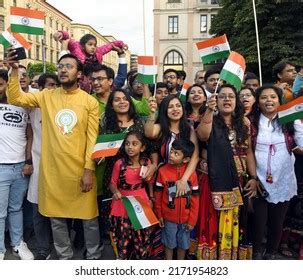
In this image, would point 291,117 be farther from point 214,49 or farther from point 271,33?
point 271,33

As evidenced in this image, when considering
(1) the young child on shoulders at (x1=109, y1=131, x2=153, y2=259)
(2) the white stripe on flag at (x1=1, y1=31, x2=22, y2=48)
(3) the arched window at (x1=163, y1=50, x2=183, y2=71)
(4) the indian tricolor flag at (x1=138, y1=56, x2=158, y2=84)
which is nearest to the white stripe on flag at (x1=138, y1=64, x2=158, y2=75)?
(4) the indian tricolor flag at (x1=138, y1=56, x2=158, y2=84)

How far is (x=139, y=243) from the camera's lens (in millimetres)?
3316

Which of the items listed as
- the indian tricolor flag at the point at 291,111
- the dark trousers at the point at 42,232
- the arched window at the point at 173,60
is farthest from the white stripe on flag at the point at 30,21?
the arched window at the point at 173,60

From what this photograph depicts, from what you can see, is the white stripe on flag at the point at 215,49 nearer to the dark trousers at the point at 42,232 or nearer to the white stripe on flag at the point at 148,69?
the white stripe on flag at the point at 148,69

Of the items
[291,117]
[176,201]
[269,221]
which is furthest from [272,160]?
[176,201]

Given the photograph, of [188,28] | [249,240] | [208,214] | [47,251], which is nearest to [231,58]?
[208,214]

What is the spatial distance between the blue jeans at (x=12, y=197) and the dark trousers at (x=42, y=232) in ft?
0.52

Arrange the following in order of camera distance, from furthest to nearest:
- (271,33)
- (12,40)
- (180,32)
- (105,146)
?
(180,32) < (271,33) < (12,40) < (105,146)

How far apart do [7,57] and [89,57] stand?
5.43ft

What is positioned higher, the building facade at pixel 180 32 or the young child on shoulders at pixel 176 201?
the building facade at pixel 180 32

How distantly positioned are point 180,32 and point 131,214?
39.9m

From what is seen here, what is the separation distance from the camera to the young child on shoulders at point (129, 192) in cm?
325

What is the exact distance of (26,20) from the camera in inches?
146

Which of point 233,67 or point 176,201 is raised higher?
point 233,67
